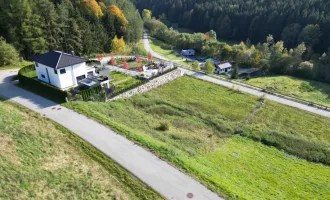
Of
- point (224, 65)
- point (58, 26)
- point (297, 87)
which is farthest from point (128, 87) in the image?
point (224, 65)

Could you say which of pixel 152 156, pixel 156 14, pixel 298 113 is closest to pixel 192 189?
pixel 152 156

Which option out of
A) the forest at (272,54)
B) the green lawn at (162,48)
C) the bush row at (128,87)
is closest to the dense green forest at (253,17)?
the forest at (272,54)

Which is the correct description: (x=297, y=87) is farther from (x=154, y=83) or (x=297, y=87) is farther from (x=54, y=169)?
(x=54, y=169)

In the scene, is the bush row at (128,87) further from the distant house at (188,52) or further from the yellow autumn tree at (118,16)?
the distant house at (188,52)

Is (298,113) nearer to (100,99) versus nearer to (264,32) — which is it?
(100,99)

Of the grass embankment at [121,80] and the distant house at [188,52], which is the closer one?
the grass embankment at [121,80]

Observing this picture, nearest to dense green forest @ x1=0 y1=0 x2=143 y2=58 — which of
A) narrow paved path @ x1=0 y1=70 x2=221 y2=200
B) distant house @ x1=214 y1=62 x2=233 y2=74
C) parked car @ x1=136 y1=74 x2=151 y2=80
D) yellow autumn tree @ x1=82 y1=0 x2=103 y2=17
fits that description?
yellow autumn tree @ x1=82 y1=0 x2=103 y2=17
